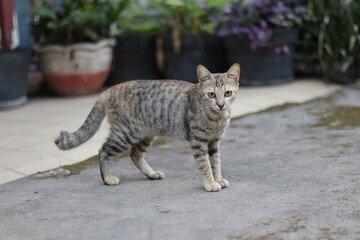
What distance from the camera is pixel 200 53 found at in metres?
8.02

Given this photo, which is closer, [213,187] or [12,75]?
[213,187]

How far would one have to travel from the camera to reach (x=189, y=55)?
26.1 feet

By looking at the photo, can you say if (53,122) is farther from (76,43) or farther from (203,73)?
(203,73)

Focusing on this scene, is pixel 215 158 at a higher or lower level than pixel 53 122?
higher

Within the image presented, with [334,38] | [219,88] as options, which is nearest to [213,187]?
[219,88]

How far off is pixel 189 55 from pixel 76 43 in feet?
5.49

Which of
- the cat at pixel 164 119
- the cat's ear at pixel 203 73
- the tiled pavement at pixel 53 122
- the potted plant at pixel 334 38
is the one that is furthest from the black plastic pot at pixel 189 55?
the cat's ear at pixel 203 73

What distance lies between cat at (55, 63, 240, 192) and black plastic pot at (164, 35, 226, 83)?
372 centimetres

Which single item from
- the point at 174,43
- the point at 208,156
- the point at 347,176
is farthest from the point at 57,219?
the point at 174,43

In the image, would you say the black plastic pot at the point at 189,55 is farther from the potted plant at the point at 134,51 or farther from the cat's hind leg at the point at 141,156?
the cat's hind leg at the point at 141,156

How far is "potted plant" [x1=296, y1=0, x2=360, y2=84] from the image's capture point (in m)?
7.55

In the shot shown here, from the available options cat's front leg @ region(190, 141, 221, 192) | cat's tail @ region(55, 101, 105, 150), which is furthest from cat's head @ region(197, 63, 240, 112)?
cat's tail @ region(55, 101, 105, 150)

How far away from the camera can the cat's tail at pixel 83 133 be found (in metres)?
4.07

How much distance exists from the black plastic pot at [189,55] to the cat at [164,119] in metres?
3.72
